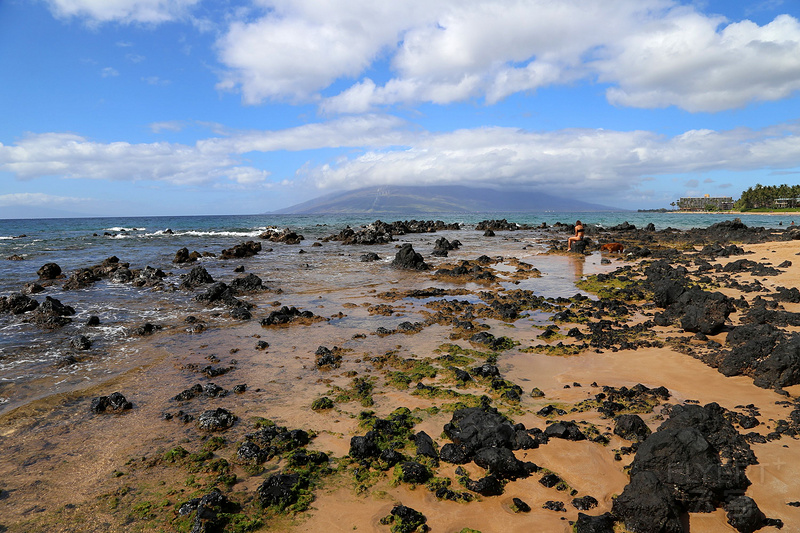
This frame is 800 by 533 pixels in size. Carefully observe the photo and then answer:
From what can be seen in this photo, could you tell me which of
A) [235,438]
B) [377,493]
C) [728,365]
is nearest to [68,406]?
[235,438]

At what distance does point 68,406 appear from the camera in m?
7.87

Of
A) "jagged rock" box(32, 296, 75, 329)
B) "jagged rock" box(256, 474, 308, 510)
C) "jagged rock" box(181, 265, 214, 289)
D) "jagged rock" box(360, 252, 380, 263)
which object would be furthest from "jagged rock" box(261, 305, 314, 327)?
"jagged rock" box(360, 252, 380, 263)

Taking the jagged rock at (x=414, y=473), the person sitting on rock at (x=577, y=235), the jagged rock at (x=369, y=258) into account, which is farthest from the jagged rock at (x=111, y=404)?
the person sitting on rock at (x=577, y=235)

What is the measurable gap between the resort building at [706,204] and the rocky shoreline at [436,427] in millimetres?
174657

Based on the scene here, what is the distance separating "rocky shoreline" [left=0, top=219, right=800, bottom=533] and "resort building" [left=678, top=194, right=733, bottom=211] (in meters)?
175

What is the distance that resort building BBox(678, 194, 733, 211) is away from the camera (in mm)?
146500

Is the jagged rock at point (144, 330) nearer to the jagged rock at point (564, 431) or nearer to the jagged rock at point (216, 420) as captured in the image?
the jagged rock at point (216, 420)

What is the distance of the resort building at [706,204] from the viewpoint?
481 ft

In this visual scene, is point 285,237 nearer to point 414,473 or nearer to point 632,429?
point 414,473

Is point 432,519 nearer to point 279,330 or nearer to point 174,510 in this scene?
point 174,510

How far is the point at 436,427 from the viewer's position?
6.83 metres

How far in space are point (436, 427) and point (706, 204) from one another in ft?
655

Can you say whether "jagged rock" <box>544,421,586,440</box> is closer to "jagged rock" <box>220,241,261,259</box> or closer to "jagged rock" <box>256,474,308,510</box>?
"jagged rock" <box>256,474,308,510</box>

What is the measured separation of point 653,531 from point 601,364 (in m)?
5.43
